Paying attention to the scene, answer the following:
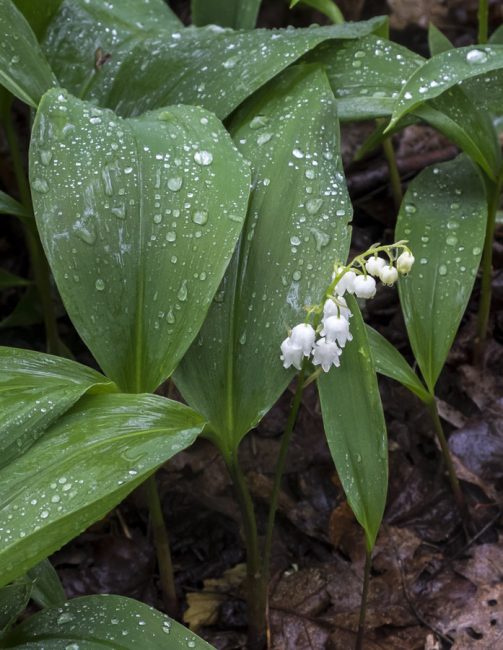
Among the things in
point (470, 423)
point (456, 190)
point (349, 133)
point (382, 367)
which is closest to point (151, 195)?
point (382, 367)

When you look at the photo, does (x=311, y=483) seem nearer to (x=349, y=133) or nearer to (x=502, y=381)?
(x=502, y=381)

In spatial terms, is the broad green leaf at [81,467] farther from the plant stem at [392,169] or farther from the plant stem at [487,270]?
A: the plant stem at [392,169]

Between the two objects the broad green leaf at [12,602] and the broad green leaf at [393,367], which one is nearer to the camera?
the broad green leaf at [12,602]

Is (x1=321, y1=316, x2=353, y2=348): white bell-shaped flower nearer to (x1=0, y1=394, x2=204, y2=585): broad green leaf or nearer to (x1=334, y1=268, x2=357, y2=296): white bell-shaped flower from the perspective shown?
(x1=334, y1=268, x2=357, y2=296): white bell-shaped flower

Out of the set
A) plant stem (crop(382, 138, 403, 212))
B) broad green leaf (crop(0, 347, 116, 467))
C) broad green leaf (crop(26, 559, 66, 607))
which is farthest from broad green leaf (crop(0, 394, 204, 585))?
plant stem (crop(382, 138, 403, 212))

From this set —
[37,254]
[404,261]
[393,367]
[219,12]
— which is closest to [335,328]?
[404,261]


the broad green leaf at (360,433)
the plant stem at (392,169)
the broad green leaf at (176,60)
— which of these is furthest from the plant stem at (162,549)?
the plant stem at (392,169)
